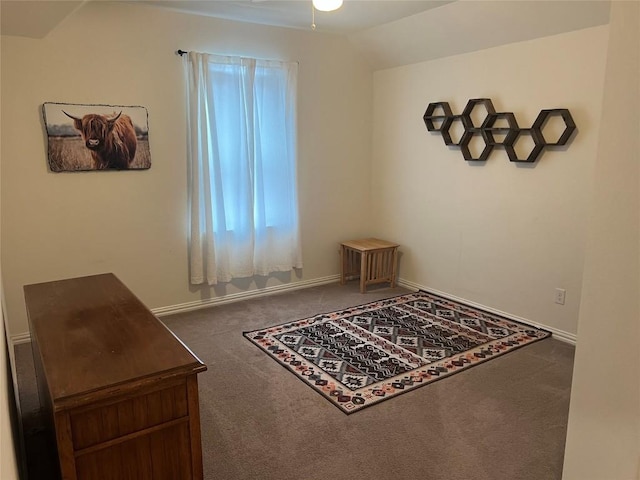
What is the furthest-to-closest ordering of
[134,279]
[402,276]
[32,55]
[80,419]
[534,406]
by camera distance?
[402,276], [134,279], [32,55], [534,406], [80,419]

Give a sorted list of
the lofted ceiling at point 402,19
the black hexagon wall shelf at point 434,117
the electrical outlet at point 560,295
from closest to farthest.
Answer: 1. the lofted ceiling at point 402,19
2. the electrical outlet at point 560,295
3. the black hexagon wall shelf at point 434,117

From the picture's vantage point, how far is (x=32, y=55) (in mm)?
3232

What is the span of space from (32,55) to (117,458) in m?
2.89

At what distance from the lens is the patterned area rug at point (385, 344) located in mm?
2855

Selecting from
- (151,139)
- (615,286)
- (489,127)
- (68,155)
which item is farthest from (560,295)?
(68,155)

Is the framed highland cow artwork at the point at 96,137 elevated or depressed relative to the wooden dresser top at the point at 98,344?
elevated

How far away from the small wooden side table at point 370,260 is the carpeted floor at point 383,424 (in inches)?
64.1

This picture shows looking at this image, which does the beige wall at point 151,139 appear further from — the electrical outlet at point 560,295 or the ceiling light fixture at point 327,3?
the electrical outlet at point 560,295

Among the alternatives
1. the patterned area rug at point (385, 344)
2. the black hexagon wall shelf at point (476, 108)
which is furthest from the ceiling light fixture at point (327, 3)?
the patterned area rug at point (385, 344)

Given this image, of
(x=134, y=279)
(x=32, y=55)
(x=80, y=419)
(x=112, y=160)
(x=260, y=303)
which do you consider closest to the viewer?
(x=80, y=419)

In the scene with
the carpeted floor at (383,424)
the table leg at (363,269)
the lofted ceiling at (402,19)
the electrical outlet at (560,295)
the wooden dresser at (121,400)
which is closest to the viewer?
the wooden dresser at (121,400)

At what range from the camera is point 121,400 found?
58.4 inches

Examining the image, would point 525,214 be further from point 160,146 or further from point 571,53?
point 160,146

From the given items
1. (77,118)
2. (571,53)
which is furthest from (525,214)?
(77,118)
